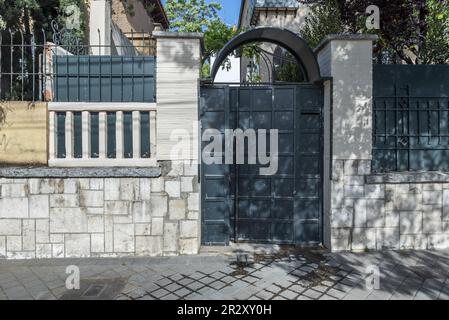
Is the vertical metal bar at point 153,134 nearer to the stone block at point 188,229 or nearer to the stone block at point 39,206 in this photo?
the stone block at point 188,229

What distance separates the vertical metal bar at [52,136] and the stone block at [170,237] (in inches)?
73.8

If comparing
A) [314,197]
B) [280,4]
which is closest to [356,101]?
[314,197]

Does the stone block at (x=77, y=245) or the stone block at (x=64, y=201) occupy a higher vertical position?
the stone block at (x=64, y=201)

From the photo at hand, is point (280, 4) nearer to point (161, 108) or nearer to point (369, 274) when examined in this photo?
point (161, 108)

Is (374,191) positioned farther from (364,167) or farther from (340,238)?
(340,238)

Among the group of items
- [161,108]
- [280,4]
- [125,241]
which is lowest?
[125,241]

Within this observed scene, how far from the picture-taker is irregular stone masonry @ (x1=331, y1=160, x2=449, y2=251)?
4738mm

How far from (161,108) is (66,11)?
4.97 meters

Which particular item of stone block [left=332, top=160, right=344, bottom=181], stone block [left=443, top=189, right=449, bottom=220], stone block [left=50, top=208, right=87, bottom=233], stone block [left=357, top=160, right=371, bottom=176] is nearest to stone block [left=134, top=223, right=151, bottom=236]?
stone block [left=50, top=208, right=87, bottom=233]

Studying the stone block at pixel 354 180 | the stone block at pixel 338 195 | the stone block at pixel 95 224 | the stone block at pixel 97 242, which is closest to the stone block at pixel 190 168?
the stone block at pixel 95 224

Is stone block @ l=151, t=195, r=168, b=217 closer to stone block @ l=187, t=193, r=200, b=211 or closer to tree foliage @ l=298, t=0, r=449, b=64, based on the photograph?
stone block @ l=187, t=193, r=200, b=211

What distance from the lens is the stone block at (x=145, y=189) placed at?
459 centimetres
